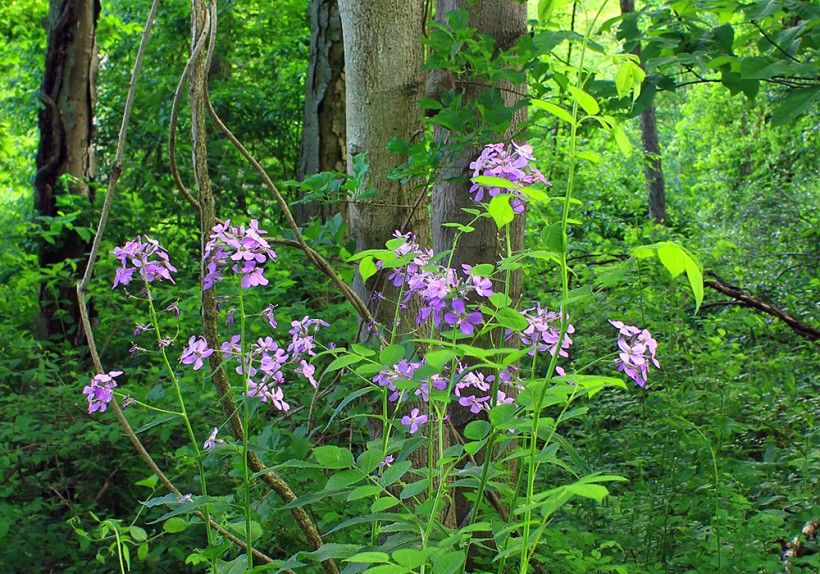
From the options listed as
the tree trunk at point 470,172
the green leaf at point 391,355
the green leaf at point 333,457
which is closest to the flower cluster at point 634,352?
the green leaf at point 391,355

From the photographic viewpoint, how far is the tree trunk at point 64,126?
23.3 feet

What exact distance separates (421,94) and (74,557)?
235cm

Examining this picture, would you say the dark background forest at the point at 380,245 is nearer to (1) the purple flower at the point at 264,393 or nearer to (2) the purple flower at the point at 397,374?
(1) the purple flower at the point at 264,393

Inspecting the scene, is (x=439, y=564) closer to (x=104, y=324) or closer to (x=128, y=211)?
(x=104, y=324)

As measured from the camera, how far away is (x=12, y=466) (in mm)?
4316

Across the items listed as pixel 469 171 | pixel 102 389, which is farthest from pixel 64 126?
pixel 102 389

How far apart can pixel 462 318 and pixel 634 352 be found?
0.95ft

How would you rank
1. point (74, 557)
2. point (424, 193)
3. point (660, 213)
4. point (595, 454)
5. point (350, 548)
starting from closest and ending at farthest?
point (350, 548) < point (424, 193) < point (74, 557) < point (595, 454) < point (660, 213)

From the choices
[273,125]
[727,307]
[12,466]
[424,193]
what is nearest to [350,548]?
[424,193]

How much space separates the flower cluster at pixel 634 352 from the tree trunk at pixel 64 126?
20.5 ft

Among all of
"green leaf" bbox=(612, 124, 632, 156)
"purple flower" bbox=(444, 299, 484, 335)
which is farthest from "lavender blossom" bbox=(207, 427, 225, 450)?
"green leaf" bbox=(612, 124, 632, 156)

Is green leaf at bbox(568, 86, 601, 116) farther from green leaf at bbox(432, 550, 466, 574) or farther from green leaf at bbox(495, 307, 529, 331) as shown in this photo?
green leaf at bbox(432, 550, 466, 574)

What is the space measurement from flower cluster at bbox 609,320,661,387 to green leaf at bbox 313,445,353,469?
47cm

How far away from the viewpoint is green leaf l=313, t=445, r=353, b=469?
4.99ft
